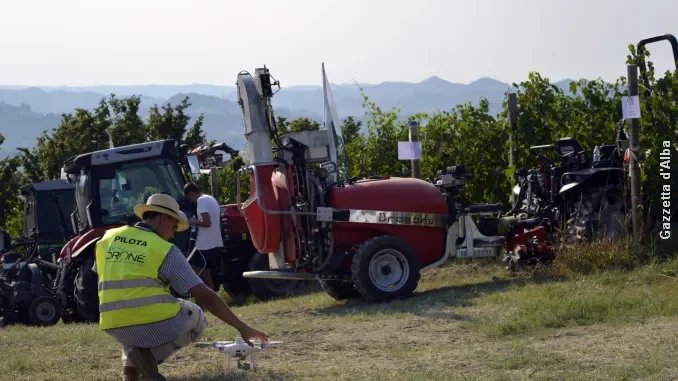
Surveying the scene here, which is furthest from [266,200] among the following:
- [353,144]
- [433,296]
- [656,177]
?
[353,144]

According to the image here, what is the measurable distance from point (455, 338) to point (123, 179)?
6.97m

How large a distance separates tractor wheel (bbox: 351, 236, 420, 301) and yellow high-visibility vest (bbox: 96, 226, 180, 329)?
4816 millimetres

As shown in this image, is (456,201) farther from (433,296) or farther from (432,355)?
(432,355)

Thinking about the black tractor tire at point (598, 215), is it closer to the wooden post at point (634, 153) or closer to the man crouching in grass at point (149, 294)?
the wooden post at point (634, 153)

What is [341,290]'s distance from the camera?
1338cm

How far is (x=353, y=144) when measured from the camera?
20281mm

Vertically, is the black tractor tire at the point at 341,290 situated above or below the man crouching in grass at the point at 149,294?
below

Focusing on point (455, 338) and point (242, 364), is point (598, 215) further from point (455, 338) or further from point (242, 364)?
point (242, 364)

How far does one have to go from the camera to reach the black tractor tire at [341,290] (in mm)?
13297

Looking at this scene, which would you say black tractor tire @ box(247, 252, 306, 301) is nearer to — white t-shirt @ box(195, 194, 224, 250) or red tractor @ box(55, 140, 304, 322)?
red tractor @ box(55, 140, 304, 322)

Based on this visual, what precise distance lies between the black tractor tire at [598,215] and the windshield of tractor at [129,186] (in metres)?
5.54

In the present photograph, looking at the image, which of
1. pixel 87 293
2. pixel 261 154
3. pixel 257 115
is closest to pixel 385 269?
pixel 261 154

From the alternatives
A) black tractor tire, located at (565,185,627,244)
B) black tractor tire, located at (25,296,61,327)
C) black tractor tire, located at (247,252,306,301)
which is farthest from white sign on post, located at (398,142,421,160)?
black tractor tire, located at (25,296,61,327)
